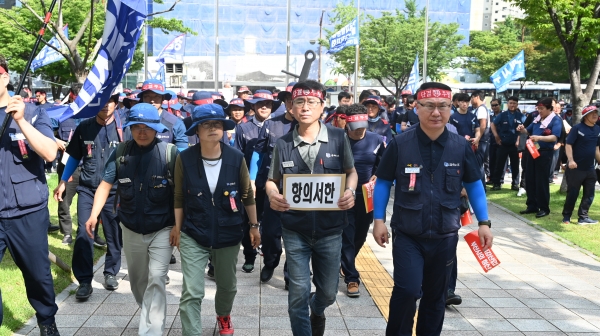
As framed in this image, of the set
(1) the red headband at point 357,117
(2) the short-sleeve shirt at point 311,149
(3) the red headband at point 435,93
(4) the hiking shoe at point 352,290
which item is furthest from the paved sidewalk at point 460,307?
(3) the red headband at point 435,93

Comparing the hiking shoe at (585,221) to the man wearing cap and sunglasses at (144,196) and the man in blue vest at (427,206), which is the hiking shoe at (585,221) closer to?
the man in blue vest at (427,206)

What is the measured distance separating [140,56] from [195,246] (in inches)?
1654

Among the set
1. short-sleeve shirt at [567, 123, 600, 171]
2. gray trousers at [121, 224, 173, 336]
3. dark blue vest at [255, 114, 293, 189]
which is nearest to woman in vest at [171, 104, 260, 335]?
gray trousers at [121, 224, 173, 336]

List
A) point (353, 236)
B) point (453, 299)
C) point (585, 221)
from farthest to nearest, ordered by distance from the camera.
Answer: point (585, 221), point (353, 236), point (453, 299)

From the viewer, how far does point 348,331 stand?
17.4 ft

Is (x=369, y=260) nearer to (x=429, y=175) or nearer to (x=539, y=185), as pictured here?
(x=429, y=175)

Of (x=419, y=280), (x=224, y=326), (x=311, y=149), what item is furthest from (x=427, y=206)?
(x=224, y=326)

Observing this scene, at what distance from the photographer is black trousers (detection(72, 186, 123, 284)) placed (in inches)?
238

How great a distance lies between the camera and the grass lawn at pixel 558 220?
9.42 metres

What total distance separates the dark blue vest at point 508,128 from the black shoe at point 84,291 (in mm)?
10843

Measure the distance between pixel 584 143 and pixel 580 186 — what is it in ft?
2.46

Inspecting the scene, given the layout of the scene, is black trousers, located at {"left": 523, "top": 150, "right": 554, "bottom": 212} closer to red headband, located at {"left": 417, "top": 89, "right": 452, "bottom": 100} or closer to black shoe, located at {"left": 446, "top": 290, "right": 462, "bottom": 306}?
black shoe, located at {"left": 446, "top": 290, "right": 462, "bottom": 306}

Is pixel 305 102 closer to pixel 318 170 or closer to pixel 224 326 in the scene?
pixel 318 170

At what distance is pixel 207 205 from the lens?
465 cm
